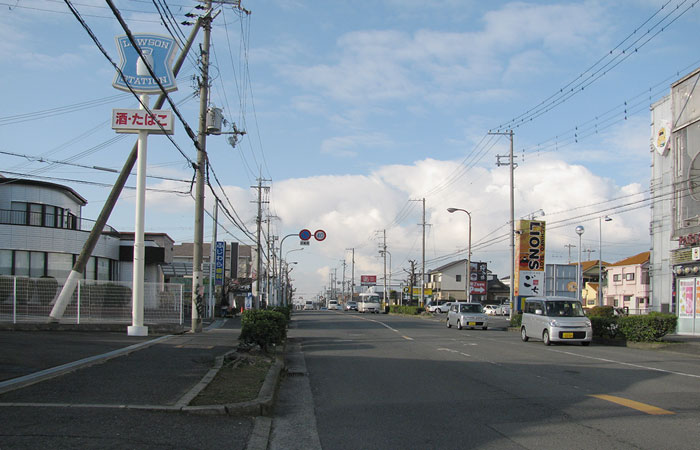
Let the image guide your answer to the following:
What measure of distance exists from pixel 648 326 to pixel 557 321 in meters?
3.20

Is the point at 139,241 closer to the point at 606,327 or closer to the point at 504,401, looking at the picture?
the point at 504,401

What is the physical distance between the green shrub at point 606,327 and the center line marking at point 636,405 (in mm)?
14354

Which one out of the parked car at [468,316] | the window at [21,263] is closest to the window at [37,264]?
the window at [21,263]

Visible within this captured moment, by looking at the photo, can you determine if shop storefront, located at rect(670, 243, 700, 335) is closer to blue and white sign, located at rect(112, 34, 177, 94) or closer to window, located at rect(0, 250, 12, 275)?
blue and white sign, located at rect(112, 34, 177, 94)

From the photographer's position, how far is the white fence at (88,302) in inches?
825

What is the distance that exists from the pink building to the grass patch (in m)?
49.7

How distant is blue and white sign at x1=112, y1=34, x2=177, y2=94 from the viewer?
66.9ft

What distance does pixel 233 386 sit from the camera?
9445 millimetres

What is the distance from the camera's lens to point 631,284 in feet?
194

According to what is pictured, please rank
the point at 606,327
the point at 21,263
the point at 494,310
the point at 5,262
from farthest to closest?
the point at 494,310 < the point at 21,263 < the point at 5,262 < the point at 606,327

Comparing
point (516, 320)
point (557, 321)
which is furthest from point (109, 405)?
point (516, 320)

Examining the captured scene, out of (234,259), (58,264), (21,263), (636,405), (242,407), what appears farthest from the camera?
(234,259)

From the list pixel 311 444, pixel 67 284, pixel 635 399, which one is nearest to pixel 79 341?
pixel 67 284

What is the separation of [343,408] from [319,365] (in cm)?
598
